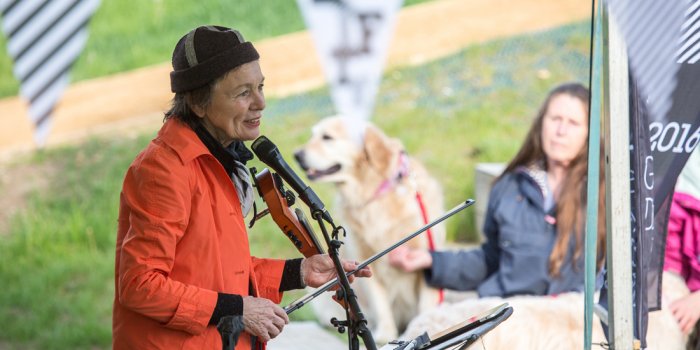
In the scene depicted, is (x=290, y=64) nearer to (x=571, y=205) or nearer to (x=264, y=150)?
(x=571, y=205)

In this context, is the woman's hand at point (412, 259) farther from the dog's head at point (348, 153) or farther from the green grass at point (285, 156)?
the green grass at point (285, 156)

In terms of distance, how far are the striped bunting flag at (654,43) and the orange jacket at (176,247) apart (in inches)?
38.2

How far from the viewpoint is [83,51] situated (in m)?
7.34

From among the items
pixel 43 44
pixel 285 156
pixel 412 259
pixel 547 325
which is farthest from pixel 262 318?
pixel 285 156

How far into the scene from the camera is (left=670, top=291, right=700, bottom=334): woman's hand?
363 cm

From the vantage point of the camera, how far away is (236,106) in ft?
7.52

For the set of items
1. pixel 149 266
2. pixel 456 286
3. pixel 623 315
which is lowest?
pixel 456 286

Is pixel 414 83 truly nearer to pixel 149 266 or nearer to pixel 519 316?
pixel 519 316

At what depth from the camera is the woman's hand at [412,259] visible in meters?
5.04

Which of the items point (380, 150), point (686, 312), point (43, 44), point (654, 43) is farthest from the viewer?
point (380, 150)

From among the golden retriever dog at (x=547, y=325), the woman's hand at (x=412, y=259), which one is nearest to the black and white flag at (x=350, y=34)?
the woman's hand at (x=412, y=259)

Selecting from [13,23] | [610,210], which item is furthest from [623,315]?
[13,23]

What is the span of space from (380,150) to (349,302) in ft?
10.3

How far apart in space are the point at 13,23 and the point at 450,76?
152 inches
